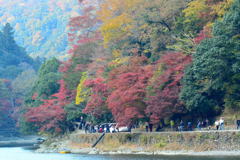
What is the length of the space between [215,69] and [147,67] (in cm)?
1075

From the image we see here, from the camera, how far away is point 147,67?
180ft

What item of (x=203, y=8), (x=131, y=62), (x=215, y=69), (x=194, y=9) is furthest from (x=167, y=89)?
(x=203, y=8)

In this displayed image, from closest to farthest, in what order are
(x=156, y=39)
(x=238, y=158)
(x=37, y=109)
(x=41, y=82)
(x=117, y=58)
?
1. (x=238, y=158)
2. (x=156, y=39)
3. (x=117, y=58)
4. (x=37, y=109)
5. (x=41, y=82)

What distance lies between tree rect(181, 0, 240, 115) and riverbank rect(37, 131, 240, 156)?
3.69 metres

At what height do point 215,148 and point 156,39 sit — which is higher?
point 156,39

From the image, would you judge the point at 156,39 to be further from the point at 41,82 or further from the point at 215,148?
the point at 41,82

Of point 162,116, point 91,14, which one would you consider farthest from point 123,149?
point 91,14

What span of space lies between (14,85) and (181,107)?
79.3 metres

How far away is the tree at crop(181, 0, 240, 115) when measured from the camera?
45.5 m

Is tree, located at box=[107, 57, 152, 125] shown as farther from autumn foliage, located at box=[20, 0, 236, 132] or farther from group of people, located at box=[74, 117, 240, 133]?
group of people, located at box=[74, 117, 240, 133]

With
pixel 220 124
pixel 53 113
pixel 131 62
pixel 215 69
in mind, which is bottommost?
pixel 220 124

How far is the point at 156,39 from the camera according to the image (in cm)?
5925

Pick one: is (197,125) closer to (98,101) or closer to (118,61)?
(98,101)

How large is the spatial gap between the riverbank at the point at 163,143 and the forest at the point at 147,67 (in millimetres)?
2096
